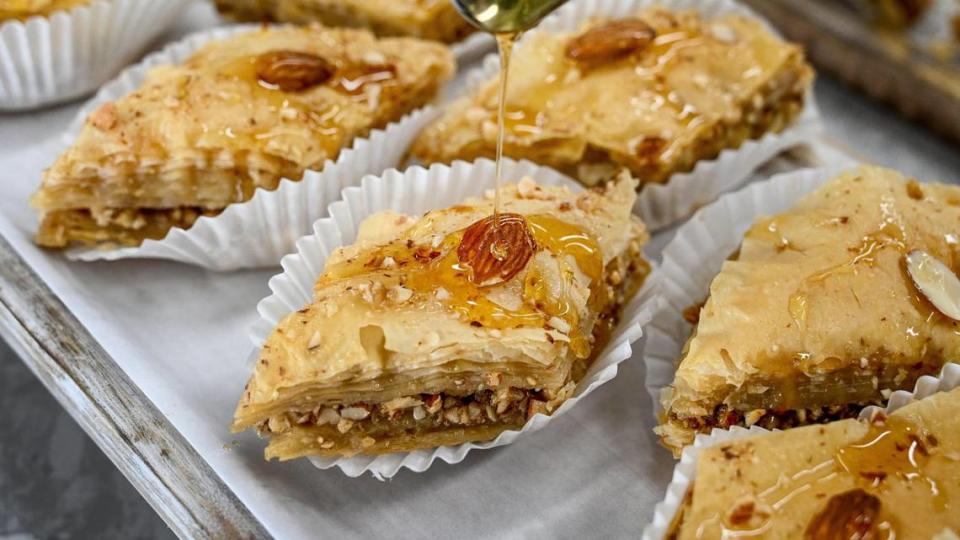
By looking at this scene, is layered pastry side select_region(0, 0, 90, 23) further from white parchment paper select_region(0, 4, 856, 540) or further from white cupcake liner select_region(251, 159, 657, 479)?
white cupcake liner select_region(251, 159, 657, 479)

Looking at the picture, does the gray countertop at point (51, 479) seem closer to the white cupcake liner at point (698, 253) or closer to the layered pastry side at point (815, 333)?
the white cupcake liner at point (698, 253)

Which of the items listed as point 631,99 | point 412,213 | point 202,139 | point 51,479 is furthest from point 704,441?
point 51,479

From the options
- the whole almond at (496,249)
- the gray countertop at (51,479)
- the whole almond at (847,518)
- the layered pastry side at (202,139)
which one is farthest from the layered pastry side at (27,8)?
the whole almond at (847,518)

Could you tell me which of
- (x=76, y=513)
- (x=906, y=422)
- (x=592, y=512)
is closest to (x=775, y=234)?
(x=906, y=422)

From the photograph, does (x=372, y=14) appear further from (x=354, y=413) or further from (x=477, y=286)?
(x=354, y=413)

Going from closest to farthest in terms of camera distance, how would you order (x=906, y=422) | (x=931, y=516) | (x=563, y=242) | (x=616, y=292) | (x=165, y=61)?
(x=931, y=516)
(x=906, y=422)
(x=563, y=242)
(x=616, y=292)
(x=165, y=61)

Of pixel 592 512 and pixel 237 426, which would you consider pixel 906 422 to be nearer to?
pixel 592 512

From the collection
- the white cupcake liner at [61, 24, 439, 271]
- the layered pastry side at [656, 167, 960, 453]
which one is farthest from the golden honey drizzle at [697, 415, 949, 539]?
the white cupcake liner at [61, 24, 439, 271]
